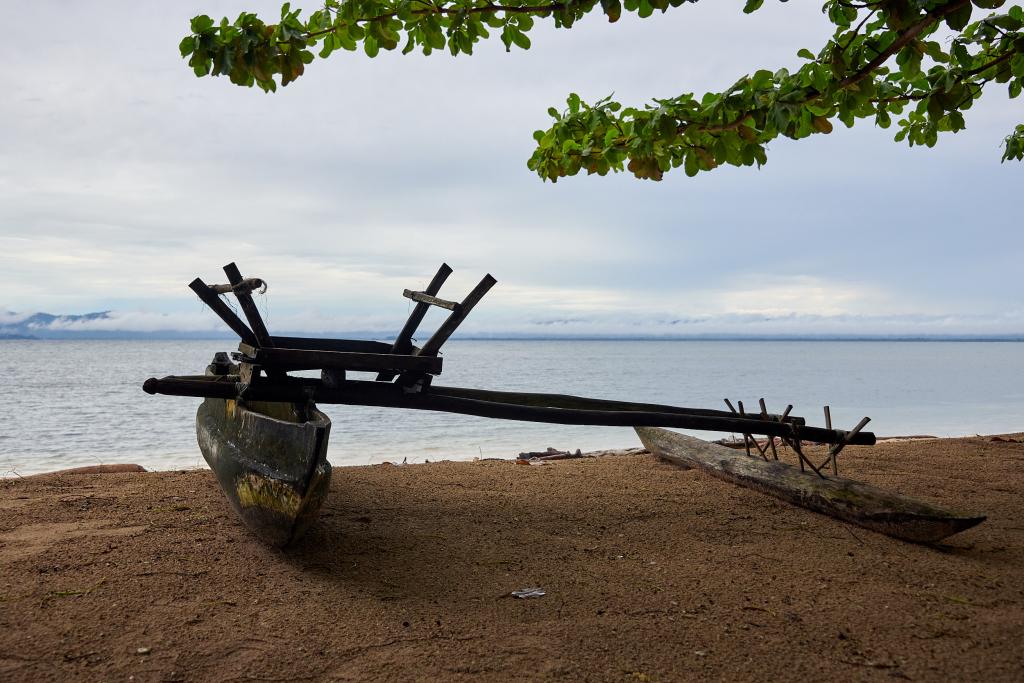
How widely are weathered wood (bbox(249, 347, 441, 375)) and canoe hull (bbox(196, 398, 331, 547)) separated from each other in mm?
383

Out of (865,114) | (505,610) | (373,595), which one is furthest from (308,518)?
(865,114)

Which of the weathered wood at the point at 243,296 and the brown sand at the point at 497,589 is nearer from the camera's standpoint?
the brown sand at the point at 497,589

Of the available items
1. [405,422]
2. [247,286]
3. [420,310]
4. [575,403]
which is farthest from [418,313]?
[405,422]

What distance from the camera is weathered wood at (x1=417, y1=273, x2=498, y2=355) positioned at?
545 centimetres

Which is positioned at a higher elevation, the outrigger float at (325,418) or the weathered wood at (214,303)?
the weathered wood at (214,303)

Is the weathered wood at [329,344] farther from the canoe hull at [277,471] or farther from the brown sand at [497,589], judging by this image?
the brown sand at [497,589]

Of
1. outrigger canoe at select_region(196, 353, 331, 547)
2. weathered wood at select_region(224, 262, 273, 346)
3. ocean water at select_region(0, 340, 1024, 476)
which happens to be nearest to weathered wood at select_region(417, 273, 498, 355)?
outrigger canoe at select_region(196, 353, 331, 547)

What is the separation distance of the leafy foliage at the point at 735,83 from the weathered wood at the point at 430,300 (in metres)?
1.89

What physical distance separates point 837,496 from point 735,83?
3.45 metres

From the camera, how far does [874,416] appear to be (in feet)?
78.4

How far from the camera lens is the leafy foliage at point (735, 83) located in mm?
5414

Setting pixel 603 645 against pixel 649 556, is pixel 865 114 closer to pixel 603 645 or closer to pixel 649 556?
pixel 649 556

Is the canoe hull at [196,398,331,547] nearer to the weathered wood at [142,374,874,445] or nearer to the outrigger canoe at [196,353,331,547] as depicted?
the outrigger canoe at [196,353,331,547]

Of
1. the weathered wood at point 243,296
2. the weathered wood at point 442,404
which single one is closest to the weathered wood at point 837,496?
the weathered wood at point 442,404
